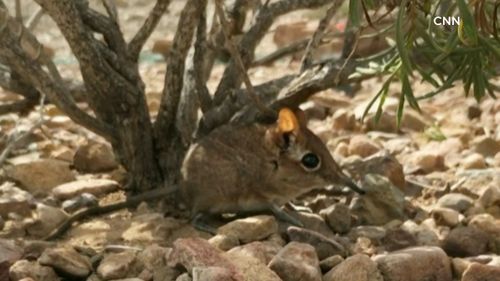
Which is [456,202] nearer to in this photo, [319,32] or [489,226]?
[489,226]

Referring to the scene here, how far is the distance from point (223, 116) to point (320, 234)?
1032 mm

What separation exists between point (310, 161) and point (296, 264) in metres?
1.12

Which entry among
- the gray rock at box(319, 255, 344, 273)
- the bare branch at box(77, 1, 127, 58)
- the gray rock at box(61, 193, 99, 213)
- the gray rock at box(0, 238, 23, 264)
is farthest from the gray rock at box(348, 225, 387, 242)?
the gray rock at box(0, 238, 23, 264)

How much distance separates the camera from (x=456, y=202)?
549 centimetres

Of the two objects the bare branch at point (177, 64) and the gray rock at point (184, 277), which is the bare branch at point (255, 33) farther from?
the gray rock at point (184, 277)

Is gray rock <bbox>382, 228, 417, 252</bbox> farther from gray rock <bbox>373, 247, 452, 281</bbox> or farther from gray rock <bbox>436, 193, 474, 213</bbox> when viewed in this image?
gray rock <bbox>436, 193, 474, 213</bbox>

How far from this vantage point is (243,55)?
5691 millimetres

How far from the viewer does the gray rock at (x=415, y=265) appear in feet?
14.9

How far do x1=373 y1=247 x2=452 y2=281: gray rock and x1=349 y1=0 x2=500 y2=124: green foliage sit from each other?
0.55 m

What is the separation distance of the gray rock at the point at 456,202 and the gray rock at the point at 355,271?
3.54 ft

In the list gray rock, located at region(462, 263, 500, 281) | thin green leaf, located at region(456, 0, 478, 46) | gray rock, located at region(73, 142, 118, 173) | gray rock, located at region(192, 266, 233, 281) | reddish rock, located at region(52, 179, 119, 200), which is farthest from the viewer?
gray rock, located at region(73, 142, 118, 173)

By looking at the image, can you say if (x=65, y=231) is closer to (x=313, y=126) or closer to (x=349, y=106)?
(x=313, y=126)

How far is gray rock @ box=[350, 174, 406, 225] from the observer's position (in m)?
5.43

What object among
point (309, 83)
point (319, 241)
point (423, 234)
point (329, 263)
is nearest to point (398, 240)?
point (423, 234)
